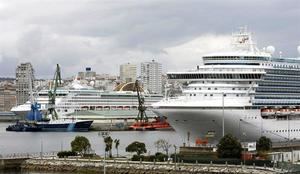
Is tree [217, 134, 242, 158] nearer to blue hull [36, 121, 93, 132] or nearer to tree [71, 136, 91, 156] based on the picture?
tree [71, 136, 91, 156]

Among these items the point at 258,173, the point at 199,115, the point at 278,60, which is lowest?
the point at 258,173

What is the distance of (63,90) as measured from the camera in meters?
181

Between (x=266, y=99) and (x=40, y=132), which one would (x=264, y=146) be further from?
(x=40, y=132)

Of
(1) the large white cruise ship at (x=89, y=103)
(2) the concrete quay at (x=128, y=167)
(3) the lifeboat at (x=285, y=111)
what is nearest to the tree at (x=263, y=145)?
(2) the concrete quay at (x=128, y=167)

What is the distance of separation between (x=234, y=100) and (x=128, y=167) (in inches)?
537

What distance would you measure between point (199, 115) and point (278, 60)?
1134cm

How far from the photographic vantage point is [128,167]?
62.7 metres

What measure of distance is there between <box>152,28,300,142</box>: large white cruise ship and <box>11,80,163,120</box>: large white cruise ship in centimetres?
9690

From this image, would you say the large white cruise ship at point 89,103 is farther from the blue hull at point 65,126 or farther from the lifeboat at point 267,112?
the lifeboat at point 267,112

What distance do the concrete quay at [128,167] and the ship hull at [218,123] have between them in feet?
33.9

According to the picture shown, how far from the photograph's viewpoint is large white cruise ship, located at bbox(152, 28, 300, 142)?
7125 cm

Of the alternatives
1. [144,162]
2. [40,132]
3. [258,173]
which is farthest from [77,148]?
[40,132]

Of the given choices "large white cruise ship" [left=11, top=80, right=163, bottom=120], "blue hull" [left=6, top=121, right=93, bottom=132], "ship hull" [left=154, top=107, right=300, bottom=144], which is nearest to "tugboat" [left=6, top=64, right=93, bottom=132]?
"blue hull" [left=6, top=121, right=93, bottom=132]

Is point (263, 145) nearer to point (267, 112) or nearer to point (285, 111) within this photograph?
point (267, 112)
